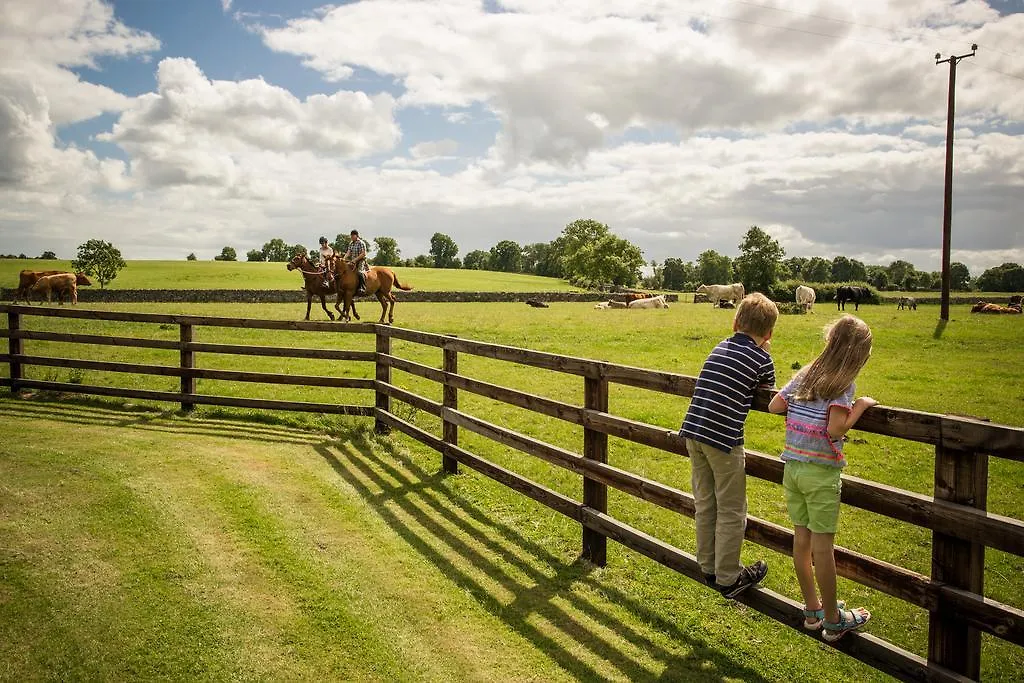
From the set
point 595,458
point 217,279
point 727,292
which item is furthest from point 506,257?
point 595,458

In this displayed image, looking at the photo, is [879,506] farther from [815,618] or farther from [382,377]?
[382,377]

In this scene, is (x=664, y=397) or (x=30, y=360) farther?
(x=664, y=397)

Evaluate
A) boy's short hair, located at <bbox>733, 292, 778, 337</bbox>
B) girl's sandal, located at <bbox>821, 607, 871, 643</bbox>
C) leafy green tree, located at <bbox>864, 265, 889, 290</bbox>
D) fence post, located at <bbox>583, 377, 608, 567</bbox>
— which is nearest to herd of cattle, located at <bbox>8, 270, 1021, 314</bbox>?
fence post, located at <bbox>583, 377, 608, 567</bbox>

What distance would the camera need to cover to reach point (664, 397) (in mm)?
12383

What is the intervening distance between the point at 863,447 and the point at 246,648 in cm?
867

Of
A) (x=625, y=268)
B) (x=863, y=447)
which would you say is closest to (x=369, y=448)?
(x=863, y=447)

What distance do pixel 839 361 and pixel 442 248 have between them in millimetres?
150369

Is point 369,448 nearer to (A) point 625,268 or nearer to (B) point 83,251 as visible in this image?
(B) point 83,251

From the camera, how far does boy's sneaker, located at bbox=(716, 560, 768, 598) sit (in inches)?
155

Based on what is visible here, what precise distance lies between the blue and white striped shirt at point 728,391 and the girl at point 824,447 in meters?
0.21

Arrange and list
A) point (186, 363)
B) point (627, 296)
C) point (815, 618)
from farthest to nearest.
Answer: point (627, 296), point (186, 363), point (815, 618)

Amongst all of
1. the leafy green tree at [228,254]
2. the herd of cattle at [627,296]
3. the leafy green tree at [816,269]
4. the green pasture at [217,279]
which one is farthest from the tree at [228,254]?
the leafy green tree at [816,269]

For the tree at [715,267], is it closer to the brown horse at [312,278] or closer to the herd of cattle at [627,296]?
the herd of cattle at [627,296]

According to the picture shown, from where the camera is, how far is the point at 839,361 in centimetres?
329
